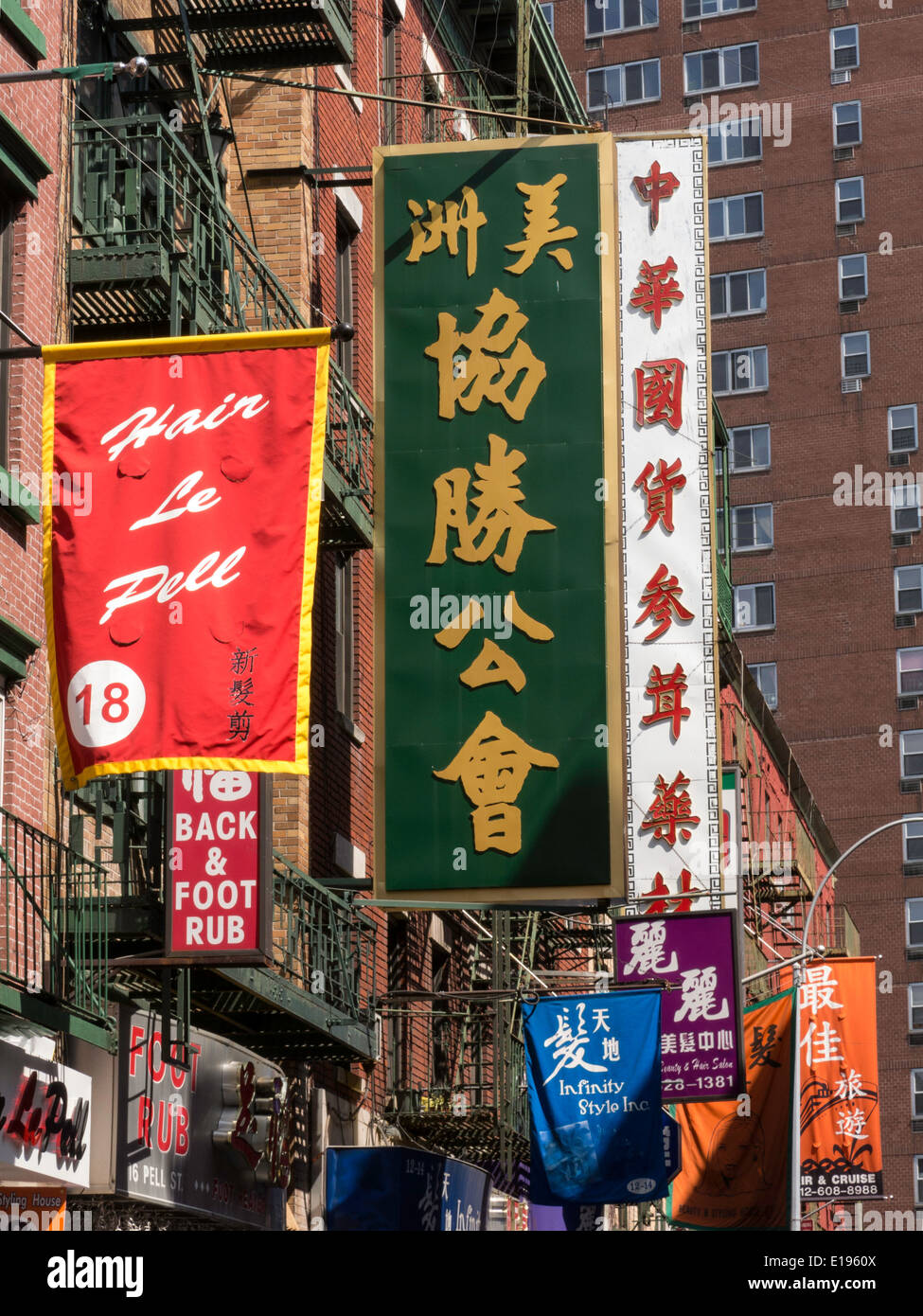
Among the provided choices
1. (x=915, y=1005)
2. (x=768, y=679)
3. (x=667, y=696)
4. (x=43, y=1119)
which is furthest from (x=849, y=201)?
(x=43, y=1119)

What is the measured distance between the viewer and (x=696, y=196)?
71.6 feet

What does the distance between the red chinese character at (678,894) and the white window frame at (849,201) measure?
57481mm

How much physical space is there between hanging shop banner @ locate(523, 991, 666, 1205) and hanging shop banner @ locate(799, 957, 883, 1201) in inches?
490

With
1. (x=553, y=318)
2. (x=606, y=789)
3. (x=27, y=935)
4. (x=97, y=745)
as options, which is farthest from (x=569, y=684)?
(x=97, y=745)

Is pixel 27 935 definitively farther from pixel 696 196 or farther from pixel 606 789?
pixel 696 196

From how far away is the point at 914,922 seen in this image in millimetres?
70750

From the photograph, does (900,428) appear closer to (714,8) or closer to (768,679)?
(768,679)

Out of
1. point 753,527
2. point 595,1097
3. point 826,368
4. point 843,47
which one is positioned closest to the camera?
point 595,1097

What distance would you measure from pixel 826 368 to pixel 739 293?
176 inches

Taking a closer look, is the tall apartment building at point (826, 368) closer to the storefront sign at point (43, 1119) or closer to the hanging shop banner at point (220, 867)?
the hanging shop banner at point (220, 867)

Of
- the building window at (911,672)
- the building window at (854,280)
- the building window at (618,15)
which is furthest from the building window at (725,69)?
the building window at (911,672)

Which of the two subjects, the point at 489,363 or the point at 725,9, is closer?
the point at 489,363

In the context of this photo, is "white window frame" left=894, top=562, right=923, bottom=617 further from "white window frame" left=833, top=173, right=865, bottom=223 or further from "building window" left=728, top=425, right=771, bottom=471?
"white window frame" left=833, top=173, right=865, bottom=223

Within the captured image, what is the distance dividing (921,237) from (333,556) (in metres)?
55.3
